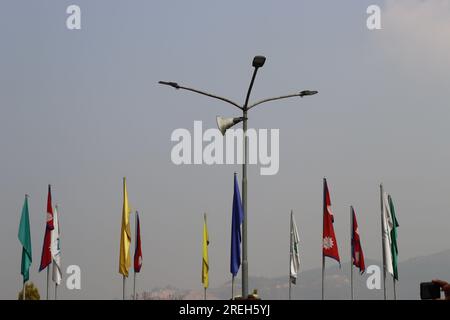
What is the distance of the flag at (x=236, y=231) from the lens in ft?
129

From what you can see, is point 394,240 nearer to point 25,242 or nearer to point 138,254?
point 138,254

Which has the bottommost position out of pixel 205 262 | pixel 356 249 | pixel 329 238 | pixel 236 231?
pixel 205 262

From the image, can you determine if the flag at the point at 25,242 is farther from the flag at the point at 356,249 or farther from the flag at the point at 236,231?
the flag at the point at 356,249

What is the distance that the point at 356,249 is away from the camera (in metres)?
51.6

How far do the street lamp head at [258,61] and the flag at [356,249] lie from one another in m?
30.3

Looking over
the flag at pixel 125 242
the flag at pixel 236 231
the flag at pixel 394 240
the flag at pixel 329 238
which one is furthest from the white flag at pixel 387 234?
the flag at pixel 125 242

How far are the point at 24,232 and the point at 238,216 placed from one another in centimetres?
1412

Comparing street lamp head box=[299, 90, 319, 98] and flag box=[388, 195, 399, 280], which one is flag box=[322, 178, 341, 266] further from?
street lamp head box=[299, 90, 319, 98]

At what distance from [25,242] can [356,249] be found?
73.8 feet

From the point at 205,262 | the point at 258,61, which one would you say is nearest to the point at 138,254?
the point at 205,262

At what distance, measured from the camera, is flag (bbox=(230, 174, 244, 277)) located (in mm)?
39375
